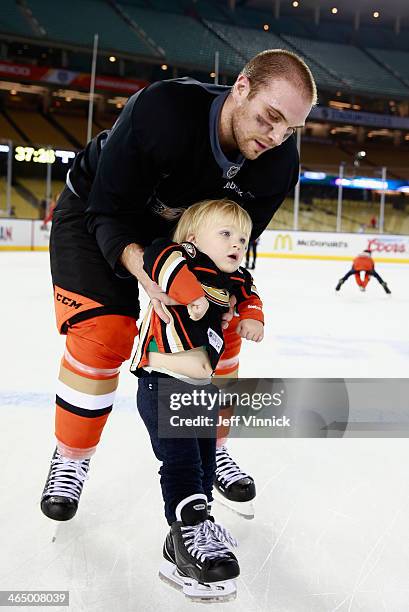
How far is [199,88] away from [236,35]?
69.8 feet

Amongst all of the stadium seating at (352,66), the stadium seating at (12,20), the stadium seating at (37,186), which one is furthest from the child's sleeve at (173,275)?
the stadium seating at (352,66)

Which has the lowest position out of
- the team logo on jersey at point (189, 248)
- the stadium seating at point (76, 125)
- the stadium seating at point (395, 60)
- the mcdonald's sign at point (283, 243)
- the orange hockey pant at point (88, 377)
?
the mcdonald's sign at point (283, 243)

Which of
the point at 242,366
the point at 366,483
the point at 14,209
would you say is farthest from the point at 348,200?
the point at 366,483

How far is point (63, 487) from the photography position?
4.40ft

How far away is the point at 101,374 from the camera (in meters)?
1.38

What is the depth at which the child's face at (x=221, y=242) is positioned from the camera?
122 cm

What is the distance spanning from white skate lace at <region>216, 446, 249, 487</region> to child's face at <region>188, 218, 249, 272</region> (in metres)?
0.52

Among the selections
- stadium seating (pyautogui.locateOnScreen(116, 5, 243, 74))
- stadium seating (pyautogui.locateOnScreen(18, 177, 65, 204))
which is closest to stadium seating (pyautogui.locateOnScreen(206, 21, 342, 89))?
stadium seating (pyautogui.locateOnScreen(116, 5, 243, 74))

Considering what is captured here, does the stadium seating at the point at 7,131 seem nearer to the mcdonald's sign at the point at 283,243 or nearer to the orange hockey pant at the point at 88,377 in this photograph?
the mcdonald's sign at the point at 283,243

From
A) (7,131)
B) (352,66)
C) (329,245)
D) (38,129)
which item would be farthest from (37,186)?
(352,66)

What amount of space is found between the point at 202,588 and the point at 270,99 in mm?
861

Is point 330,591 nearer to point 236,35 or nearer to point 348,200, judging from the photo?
point 348,200

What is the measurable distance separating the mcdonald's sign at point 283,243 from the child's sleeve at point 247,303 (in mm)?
11174

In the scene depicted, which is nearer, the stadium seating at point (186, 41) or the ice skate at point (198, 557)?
the ice skate at point (198, 557)
